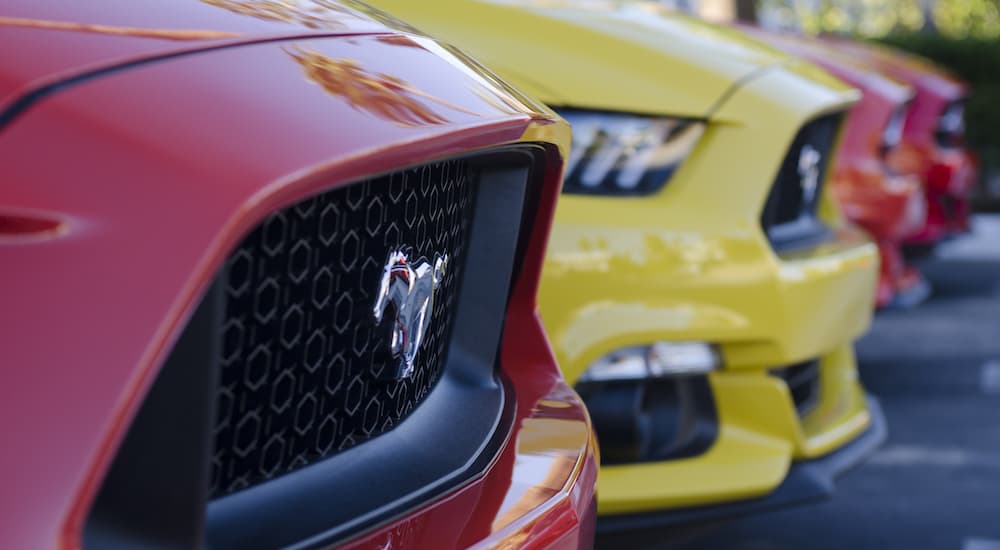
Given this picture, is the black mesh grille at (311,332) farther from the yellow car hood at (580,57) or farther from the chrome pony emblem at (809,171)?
the chrome pony emblem at (809,171)

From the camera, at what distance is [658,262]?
9.39 feet

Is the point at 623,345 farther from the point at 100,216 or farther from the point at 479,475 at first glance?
the point at 100,216

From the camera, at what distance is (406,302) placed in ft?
5.04

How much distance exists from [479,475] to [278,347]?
31 cm

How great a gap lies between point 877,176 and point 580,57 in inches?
120

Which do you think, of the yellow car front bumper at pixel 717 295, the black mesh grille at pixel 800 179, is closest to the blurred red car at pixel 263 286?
the yellow car front bumper at pixel 717 295

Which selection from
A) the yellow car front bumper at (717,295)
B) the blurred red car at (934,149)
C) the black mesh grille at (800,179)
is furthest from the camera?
the blurred red car at (934,149)

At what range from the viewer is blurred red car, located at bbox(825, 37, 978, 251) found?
21.7ft

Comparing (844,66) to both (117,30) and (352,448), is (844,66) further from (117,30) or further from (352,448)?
(117,30)

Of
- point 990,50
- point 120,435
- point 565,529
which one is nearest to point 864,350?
point 565,529

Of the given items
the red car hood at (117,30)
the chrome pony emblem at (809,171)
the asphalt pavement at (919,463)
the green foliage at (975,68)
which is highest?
the red car hood at (117,30)

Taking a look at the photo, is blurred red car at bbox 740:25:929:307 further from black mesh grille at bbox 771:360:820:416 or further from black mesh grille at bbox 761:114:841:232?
black mesh grille at bbox 771:360:820:416

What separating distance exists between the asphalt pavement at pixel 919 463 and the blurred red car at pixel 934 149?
0.64 ft

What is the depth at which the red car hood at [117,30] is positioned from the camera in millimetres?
1212
